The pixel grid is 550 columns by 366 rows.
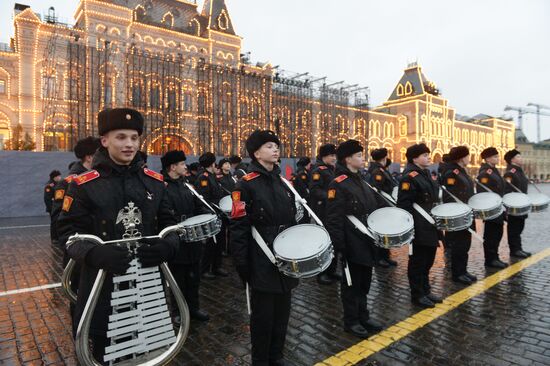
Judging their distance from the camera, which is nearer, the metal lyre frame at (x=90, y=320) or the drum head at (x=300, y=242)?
the metal lyre frame at (x=90, y=320)

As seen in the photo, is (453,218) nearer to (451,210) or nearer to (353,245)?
(451,210)

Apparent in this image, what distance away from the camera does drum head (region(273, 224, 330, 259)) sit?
10.1 feet

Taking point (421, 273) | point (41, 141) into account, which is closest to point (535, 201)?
point (421, 273)

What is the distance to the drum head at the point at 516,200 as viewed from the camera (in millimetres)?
6973

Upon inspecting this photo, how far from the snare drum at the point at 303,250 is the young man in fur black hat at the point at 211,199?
3.64 m

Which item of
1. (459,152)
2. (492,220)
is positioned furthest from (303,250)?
(492,220)

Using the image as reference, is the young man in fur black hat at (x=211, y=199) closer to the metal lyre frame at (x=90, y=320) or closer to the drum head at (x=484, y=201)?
the metal lyre frame at (x=90, y=320)

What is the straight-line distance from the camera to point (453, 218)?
16.7ft

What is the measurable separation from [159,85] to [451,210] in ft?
89.2

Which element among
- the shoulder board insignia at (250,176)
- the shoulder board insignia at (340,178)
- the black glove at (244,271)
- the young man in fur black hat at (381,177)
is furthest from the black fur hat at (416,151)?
the black glove at (244,271)

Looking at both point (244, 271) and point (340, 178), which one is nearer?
point (244, 271)

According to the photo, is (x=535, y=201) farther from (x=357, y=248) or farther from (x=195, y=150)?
(x=195, y=150)

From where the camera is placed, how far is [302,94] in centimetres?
3497

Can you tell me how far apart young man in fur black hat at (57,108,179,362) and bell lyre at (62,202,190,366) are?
0.05m
